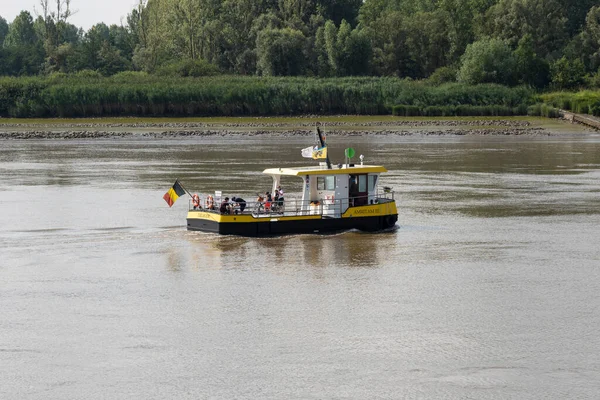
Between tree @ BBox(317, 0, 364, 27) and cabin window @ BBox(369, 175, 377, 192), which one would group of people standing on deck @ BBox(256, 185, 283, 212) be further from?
tree @ BBox(317, 0, 364, 27)

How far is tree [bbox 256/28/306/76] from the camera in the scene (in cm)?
13912

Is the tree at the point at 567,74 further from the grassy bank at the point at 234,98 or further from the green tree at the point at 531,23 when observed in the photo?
the green tree at the point at 531,23

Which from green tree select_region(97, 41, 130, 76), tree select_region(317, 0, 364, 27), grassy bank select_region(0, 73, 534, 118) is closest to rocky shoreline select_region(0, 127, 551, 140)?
grassy bank select_region(0, 73, 534, 118)

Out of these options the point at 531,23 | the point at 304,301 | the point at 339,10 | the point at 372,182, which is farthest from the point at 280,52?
the point at 304,301

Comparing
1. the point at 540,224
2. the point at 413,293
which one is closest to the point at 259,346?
the point at 413,293

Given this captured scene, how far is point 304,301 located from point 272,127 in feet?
271

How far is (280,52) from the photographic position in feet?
458

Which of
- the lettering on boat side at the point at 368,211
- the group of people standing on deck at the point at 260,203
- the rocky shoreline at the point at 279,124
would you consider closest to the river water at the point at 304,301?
the lettering on boat side at the point at 368,211

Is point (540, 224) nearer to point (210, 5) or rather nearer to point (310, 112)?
point (310, 112)

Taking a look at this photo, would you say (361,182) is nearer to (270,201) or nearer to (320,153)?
(320,153)

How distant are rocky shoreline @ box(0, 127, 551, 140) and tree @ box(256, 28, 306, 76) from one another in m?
27.2

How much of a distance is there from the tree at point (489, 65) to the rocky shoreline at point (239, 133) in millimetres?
19830

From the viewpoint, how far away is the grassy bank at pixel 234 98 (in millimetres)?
124750

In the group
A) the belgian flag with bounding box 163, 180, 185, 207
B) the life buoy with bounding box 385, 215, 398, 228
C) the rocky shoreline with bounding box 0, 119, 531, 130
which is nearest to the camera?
the belgian flag with bounding box 163, 180, 185, 207
